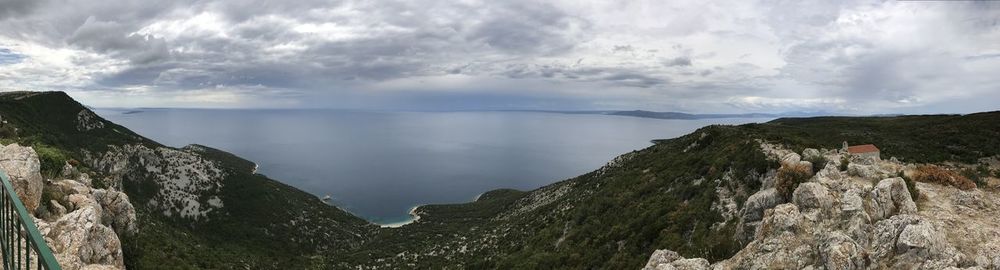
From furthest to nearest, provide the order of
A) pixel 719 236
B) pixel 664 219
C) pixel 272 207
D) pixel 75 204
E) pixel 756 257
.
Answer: pixel 272 207 → pixel 664 219 → pixel 719 236 → pixel 75 204 → pixel 756 257

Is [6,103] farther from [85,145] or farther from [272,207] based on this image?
[272,207]

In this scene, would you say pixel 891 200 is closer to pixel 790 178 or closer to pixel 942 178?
pixel 790 178

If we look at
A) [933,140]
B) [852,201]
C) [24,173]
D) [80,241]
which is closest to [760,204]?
[852,201]

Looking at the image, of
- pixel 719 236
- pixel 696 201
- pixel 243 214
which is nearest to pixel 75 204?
pixel 719 236

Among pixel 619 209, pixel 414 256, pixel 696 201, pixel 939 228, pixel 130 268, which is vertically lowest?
pixel 414 256

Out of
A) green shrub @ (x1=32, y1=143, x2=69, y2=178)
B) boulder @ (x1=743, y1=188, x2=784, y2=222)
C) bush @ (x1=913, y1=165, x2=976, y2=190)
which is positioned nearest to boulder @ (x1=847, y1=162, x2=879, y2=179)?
bush @ (x1=913, y1=165, x2=976, y2=190)

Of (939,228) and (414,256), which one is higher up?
(939,228)

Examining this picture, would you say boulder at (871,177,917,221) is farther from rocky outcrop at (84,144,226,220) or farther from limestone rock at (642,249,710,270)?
rocky outcrop at (84,144,226,220)
